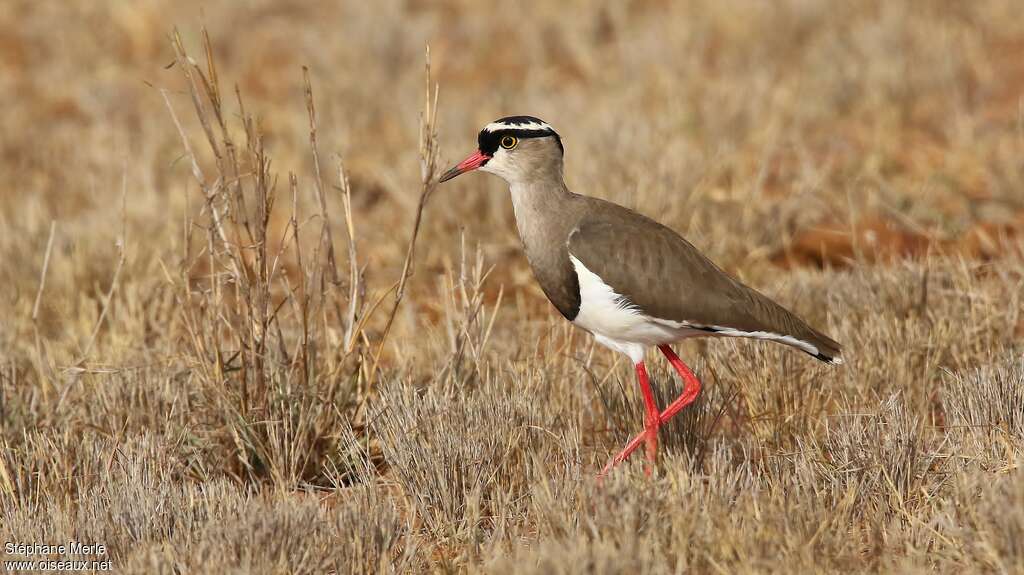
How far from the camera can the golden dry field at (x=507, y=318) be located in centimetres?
394

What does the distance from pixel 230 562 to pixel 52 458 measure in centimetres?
125

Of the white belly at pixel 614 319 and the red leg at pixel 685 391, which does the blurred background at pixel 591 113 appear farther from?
the white belly at pixel 614 319

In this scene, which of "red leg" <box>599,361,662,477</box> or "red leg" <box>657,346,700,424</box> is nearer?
"red leg" <box>599,361,662,477</box>

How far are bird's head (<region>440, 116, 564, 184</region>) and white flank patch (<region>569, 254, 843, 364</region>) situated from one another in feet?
1.40

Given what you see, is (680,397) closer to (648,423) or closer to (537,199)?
(648,423)

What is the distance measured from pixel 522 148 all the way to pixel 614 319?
79 cm

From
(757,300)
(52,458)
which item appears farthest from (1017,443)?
(52,458)

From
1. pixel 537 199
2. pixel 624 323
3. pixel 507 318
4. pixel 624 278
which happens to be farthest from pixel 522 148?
pixel 507 318

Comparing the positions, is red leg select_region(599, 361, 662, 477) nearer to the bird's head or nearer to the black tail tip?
the black tail tip

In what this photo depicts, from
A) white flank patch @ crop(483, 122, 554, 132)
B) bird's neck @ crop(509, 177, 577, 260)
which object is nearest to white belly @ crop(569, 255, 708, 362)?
bird's neck @ crop(509, 177, 577, 260)

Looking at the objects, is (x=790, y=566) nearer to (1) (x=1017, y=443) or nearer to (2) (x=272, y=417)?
(1) (x=1017, y=443)

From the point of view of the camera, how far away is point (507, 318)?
21.7 feet

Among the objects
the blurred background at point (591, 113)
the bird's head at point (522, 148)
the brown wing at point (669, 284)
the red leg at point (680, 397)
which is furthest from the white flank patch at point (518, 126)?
the blurred background at point (591, 113)

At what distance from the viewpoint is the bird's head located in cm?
484
